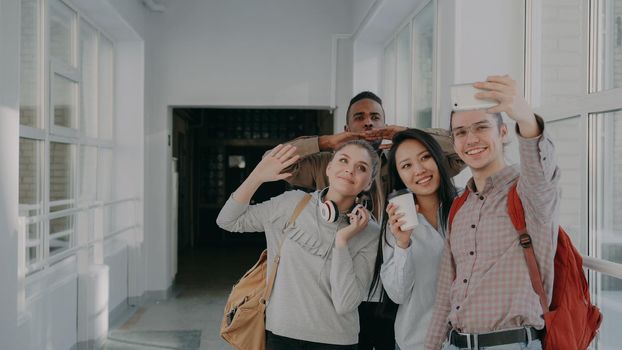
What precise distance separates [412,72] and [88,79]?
8.99ft

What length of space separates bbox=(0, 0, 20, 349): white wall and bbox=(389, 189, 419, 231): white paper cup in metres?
2.25

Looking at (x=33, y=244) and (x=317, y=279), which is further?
(x=33, y=244)

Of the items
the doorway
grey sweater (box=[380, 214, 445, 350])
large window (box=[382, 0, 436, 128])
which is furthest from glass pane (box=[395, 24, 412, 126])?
the doorway

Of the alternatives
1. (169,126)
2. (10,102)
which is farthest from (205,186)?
(10,102)

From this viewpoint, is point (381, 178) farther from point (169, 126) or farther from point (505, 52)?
point (169, 126)

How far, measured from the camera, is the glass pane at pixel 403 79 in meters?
4.77

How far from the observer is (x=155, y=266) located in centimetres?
618

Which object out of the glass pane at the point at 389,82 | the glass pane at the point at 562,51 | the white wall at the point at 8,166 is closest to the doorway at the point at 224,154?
the glass pane at the point at 389,82

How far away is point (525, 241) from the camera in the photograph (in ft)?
4.48

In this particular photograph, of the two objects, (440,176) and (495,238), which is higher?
(440,176)

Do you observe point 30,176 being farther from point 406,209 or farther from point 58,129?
point 406,209

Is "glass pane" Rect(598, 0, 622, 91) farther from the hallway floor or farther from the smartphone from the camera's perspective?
the hallway floor

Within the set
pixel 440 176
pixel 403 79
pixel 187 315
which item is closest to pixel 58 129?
pixel 187 315

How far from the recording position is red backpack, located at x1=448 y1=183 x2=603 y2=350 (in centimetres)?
133
